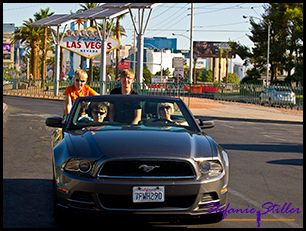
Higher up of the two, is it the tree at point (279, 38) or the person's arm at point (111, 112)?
the tree at point (279, 38)

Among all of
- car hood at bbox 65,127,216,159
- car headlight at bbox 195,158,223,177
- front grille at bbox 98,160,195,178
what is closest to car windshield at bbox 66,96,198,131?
car hood at bbox 65,127,216,159

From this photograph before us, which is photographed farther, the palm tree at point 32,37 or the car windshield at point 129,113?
the palm tree at point 32,37

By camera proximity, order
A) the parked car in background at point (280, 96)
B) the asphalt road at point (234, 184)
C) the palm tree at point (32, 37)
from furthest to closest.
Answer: the palm tree at point (32, 37) → the parked car in background at point (280, 96) → the asphalt road at point (234, 184)

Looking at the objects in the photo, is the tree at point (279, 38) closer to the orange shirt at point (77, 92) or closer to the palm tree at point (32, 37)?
the palm tree at point (32, 37)

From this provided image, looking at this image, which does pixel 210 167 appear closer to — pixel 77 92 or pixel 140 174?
pixel 140 174

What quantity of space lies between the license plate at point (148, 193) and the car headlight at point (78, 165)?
0.49 metres

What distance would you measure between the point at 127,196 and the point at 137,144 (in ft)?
1.73

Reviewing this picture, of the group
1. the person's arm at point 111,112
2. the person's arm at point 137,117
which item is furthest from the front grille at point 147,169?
the person's arm at point 111,112

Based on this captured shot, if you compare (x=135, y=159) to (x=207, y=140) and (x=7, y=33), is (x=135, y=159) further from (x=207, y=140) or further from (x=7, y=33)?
(x=7, y=33)

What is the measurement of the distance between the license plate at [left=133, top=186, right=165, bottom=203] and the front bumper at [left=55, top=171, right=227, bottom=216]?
1.3 inches

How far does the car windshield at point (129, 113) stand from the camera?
542 cm

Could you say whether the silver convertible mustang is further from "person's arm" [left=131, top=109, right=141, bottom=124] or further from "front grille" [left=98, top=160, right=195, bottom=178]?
"person's arm" [left=131, top=109, right=141, bottom=124]

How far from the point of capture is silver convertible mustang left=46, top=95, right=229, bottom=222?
13.5 ft

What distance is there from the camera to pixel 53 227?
4.63m
